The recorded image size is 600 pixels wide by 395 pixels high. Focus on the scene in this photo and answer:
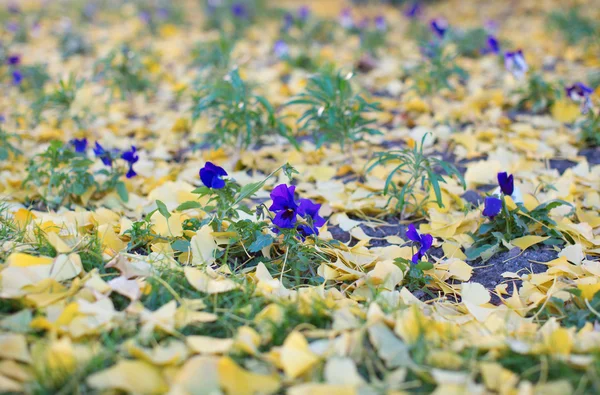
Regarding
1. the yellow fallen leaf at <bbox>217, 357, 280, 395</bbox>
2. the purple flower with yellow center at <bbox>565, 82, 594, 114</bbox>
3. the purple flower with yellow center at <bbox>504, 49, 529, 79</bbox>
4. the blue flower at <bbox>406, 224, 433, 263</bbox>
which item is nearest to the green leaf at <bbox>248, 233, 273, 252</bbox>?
the blue flower at <bbox>406, 224, 433, 263</bbox>

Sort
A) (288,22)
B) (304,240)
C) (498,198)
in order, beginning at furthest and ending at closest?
(288,22), (498,198), (304,240)

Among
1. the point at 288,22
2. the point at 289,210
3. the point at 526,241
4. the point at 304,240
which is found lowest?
the point at 526,241

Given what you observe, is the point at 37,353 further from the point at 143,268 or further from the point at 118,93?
the point at 118,93

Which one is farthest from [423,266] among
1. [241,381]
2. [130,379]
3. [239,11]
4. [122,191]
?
[239,11]

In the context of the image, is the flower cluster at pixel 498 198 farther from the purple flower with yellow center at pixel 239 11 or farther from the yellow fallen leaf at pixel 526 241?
the purple flower with yellow center at pixel 239 11

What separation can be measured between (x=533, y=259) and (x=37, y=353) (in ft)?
4.38

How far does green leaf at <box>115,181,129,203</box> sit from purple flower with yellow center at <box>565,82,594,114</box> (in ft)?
5.86

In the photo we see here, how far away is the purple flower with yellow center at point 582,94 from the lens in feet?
7.45

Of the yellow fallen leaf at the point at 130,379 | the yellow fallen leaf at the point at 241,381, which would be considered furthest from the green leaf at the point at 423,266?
the yellow fallen leaf at the point at 130,379

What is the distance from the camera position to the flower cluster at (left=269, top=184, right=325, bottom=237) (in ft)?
4.94

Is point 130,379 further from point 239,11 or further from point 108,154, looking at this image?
point 239,11

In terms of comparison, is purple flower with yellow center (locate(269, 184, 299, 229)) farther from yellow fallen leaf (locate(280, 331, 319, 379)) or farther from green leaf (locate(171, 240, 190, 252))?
yellow fallen leaf (locate(280, 331, 319, 379))

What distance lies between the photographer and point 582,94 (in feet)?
7.69

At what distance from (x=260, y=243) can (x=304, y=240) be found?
0.49 feet
